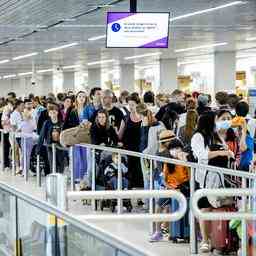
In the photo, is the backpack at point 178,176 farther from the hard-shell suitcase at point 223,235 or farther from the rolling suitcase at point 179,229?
the hard-shell suitcase at point 223,235

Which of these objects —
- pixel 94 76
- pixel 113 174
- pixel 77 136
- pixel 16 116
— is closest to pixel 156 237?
pixel 113 174

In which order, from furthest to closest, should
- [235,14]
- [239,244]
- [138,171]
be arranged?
[235,14] < [138,171] < [239,244]

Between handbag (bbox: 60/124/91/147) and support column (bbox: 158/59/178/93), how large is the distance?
23.7 metres

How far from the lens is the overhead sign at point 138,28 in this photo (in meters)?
12.4

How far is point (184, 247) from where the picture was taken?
25.7 feet

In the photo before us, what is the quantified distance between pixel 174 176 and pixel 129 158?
6.44ft

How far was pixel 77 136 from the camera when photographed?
10.8 metres

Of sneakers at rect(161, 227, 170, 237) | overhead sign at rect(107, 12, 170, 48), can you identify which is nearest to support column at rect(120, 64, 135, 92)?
overhead sign at rect(107, 12, 170, 48)

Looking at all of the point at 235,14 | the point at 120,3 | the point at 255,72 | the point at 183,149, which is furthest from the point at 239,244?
the point at 255,72

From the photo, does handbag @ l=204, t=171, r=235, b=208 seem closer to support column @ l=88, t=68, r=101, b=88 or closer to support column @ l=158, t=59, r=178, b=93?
support column @ l=158, t=59, r=178, b=93

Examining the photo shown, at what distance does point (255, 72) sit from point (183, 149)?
2915cm

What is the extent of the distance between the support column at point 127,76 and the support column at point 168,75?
3205mm

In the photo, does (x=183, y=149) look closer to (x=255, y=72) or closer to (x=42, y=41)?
(x=42, y=41)

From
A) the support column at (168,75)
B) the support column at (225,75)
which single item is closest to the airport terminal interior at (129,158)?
the support column at (225,75)
